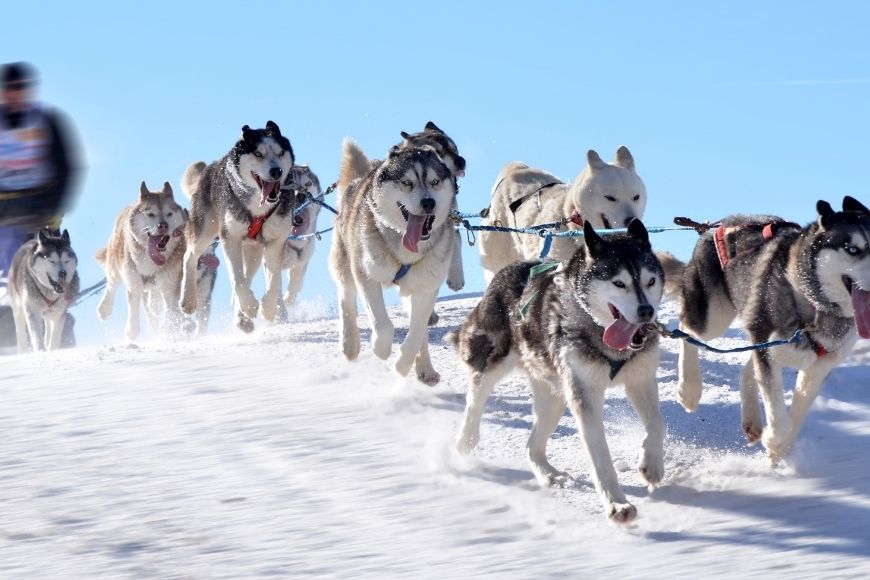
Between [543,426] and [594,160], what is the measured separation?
2.56 m

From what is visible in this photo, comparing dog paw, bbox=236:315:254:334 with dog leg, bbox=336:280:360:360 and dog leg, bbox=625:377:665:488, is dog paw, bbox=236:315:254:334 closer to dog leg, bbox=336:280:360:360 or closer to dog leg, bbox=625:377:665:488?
dog leg, bbox=336:280:360:360

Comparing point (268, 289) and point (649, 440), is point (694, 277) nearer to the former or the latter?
point (649, 440)

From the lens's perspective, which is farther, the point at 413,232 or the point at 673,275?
the point at 413,232

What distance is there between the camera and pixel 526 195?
7703 mm

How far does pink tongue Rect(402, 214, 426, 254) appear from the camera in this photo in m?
6.03

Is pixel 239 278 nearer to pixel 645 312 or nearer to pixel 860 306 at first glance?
pixel 645 312

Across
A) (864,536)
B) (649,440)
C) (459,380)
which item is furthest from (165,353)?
(864,536)

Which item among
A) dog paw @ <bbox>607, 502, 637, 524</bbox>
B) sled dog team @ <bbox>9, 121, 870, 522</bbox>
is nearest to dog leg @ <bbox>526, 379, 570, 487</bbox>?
sled dog team @ <bbox>9, 121, 870, 522</bbox>

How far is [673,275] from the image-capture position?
222 inches

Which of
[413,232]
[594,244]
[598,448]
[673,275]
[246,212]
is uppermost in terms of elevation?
[246,212]

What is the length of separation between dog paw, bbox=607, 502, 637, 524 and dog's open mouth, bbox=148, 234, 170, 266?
7.09 m

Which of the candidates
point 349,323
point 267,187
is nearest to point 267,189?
point 267,187

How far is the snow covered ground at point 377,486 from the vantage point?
398 cm

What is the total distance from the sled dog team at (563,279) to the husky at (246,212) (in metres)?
0.01
